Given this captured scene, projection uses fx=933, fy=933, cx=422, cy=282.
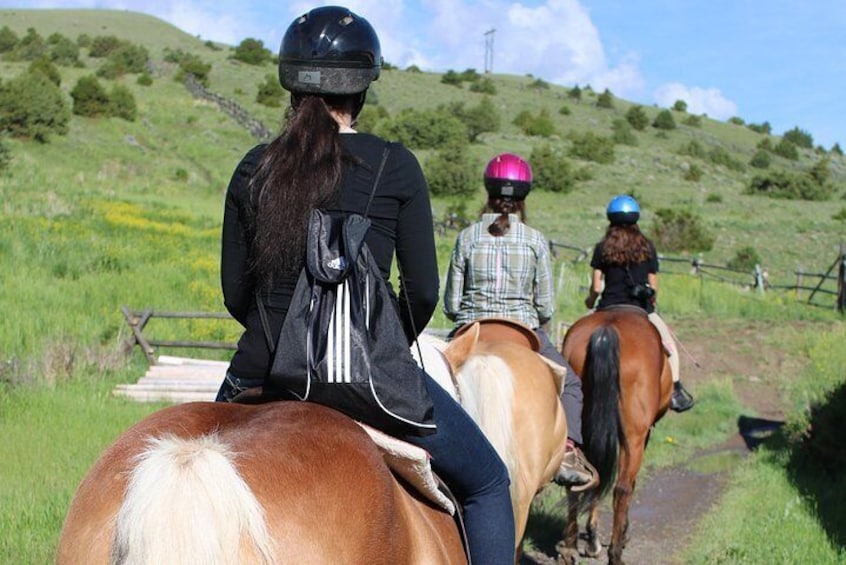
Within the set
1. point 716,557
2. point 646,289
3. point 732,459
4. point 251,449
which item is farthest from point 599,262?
point 251,449

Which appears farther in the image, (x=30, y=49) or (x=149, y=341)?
(x=30, y=49)

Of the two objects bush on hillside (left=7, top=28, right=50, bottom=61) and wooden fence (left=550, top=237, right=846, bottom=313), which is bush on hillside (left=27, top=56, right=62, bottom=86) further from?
wooden fence (left=550, top=237, right=846, bottom=313)

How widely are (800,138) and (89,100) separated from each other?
7736 centimetres

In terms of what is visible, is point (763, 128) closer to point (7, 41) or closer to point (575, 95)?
point (575, 95)

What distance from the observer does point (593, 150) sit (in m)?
62.1

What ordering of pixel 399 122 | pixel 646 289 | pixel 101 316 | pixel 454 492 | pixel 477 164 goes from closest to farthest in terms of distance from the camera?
1. pixel 454 492
2. pixel 646 289
3. pixel 101 316
4. pixel 477 164
5. pixel 399 122

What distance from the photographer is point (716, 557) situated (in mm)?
7477

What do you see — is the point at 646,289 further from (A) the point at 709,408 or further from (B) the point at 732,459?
(A) the point at 709,408

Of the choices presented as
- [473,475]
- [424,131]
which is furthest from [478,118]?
[473,475]

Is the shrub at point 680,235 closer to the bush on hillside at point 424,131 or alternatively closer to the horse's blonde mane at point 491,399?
the bush on hillside at point 424,131

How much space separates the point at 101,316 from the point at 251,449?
1238 cm

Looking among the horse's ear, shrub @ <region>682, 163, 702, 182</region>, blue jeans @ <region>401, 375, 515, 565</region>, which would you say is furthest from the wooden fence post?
shrub @ <region>682, 163, 702, 182</region>

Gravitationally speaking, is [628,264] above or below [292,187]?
below

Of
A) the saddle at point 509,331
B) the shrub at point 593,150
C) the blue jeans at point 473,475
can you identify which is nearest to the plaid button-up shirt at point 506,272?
the saddle at point 509,331
